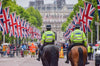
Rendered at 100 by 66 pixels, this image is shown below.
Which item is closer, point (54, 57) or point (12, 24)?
point (54, 57)

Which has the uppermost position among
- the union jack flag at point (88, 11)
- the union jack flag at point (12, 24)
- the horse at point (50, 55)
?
the union jack flag at point (88, 11)

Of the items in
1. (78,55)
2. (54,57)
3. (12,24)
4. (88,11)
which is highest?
(88,11)

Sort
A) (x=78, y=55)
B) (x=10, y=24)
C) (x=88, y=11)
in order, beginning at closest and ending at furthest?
1. (x=78, y=55)
2. (x=88, y=11)
3. (x=10, y=24)

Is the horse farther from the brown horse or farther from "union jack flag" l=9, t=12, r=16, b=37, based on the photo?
"union jack flag" l=9, t=12, r=16, b=37

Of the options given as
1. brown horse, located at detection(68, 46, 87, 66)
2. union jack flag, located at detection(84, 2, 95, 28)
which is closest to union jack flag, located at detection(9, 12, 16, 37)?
union jack flag, located at detection(84, 2, 95, 28)

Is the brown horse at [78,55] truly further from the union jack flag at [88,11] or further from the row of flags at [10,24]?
the row of flags at [10,24]

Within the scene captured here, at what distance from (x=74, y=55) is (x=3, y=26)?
93.2 ft

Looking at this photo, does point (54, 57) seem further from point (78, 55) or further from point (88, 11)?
point (88, 11)

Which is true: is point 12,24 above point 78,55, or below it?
below

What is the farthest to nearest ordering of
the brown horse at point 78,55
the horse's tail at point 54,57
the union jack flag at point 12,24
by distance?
the union jack flag at point 12,24, the horse's tail at point 54,57, the brown horse at point 78,55

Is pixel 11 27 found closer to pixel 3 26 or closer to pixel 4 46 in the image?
pixel 4 46

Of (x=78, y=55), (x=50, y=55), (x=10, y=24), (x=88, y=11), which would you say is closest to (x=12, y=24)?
(x=10, y=24)

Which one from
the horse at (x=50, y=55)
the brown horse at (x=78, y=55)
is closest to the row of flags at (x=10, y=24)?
the horse at (x=50, y=55)

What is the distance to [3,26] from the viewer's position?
42250 mm
